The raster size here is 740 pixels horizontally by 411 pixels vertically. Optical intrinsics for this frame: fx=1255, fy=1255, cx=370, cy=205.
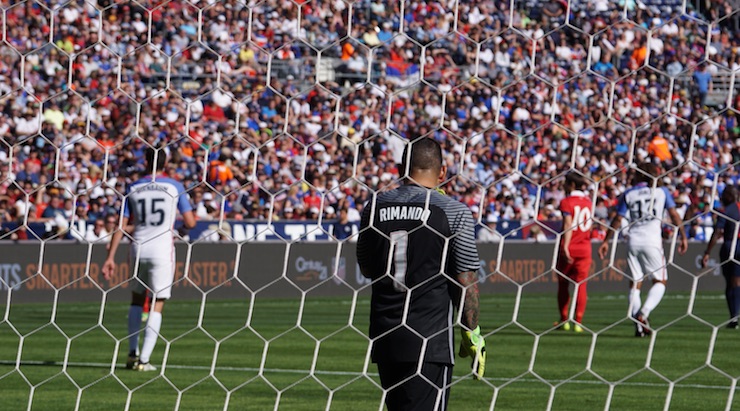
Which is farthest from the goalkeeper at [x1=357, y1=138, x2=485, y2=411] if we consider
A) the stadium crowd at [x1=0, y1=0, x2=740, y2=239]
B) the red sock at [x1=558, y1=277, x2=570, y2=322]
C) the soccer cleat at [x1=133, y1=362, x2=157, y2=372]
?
the stadium crowd at [x1=0, y1=0, x2=740, y2=239]

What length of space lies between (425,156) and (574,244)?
901 cm

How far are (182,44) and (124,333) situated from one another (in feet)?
18.7

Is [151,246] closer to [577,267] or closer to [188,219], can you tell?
[188,219]

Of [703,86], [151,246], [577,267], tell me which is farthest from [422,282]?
[703,86]

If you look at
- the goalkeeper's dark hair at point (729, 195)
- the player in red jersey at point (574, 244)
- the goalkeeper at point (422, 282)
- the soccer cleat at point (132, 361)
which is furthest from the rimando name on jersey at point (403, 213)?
the goalkeeper's dark hair at point (729, 195)

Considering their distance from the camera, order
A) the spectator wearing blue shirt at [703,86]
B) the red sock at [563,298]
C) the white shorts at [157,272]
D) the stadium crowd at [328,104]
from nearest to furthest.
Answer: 1. the white shorts at [157,272]
2. the red sock at [563,298]
3. the spectator wearing blue shirt at [703,86]
4. the stadium crowd at [328,104]

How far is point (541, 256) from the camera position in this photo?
72.2 feet

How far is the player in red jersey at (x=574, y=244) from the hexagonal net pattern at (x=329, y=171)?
55 mm

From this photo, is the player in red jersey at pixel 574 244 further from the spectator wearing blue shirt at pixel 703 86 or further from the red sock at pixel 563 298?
the spectator wearing blue shirt at pixel 703 86

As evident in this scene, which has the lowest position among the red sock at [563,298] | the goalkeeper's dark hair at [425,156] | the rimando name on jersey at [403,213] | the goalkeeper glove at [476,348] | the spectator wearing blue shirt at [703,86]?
the red sock at [563,298]

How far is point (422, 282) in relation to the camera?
530 centimetres

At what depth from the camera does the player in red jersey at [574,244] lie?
1314 centimetres

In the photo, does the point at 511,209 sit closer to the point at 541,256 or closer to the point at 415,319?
the point at 541,256

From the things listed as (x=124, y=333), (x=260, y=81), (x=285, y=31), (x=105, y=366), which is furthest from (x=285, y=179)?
(x=105, y=366)
